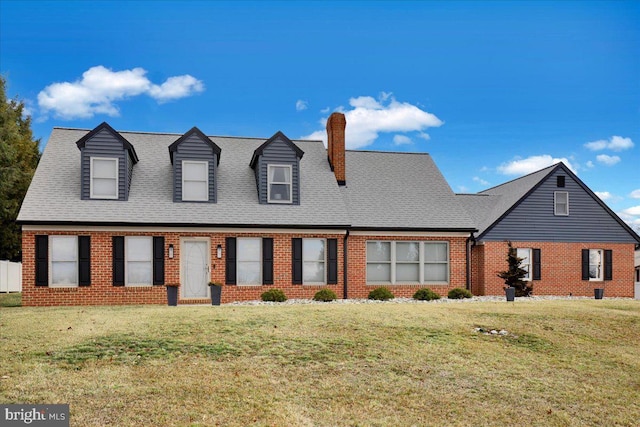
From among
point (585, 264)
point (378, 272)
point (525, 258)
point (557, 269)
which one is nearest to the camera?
point (378, 272)

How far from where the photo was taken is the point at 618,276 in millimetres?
30375

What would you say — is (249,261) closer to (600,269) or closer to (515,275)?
(515,275)

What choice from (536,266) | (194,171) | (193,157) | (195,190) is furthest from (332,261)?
(536,266)

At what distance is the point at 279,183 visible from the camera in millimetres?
25562

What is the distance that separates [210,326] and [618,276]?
2397 centimetres

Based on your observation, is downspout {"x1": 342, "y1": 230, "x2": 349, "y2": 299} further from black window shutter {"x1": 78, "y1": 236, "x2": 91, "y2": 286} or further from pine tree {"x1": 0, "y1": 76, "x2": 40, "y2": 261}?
pine tree {"x1": 0, "y1": 76, "x2": 40, "y2": 261}

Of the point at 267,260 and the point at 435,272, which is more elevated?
the point at 267,260

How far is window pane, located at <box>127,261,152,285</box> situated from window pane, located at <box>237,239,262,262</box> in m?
3.53

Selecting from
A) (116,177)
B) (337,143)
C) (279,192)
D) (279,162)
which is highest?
(337,143)

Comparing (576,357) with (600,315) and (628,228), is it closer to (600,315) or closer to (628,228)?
(600,315)

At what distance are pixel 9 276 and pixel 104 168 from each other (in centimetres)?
2119

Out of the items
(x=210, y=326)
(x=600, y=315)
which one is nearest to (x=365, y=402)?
(x=210, y=326)

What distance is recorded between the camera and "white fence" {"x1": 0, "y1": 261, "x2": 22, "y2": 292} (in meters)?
38.7

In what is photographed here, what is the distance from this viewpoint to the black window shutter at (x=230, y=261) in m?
23.6
